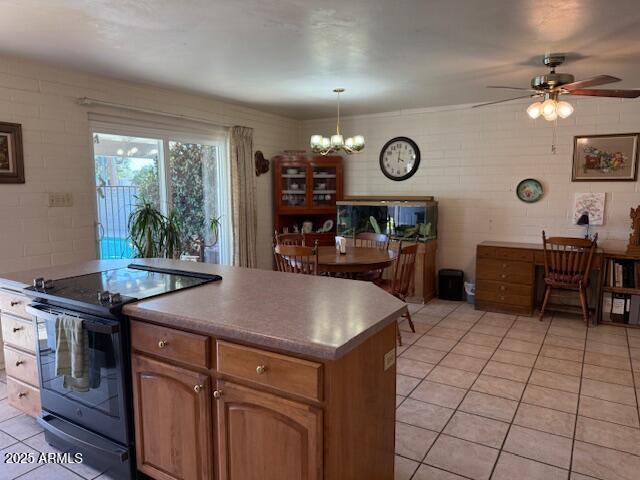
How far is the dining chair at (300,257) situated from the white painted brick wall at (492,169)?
235 cm

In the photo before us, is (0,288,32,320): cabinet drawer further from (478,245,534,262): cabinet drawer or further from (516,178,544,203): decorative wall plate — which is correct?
(516,178,544,203): decorative wall plate

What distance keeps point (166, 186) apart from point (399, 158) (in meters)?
2.84

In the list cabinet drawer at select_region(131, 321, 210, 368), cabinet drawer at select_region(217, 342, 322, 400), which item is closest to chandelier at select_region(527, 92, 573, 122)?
cabinet drawer at select_region(217, 342, 322, 400)

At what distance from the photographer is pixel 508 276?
4.64m

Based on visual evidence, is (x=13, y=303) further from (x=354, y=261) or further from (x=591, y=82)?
(x=591, y=82)

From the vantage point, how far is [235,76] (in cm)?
375

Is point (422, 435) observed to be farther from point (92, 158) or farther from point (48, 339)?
point (92, 158)

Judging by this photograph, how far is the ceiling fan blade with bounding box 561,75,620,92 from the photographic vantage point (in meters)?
2.78

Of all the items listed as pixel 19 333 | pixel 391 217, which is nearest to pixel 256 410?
pixel 19 333

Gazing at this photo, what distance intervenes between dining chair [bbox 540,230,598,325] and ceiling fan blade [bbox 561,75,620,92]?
160 cm

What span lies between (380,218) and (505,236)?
1.44 meters

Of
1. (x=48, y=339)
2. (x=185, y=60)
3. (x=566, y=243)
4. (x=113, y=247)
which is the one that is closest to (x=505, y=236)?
(x=566, y=243)

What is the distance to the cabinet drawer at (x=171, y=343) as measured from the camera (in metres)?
1.66

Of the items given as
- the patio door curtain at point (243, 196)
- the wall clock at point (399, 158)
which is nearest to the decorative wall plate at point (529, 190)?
the wall clock at point (399, 158)
